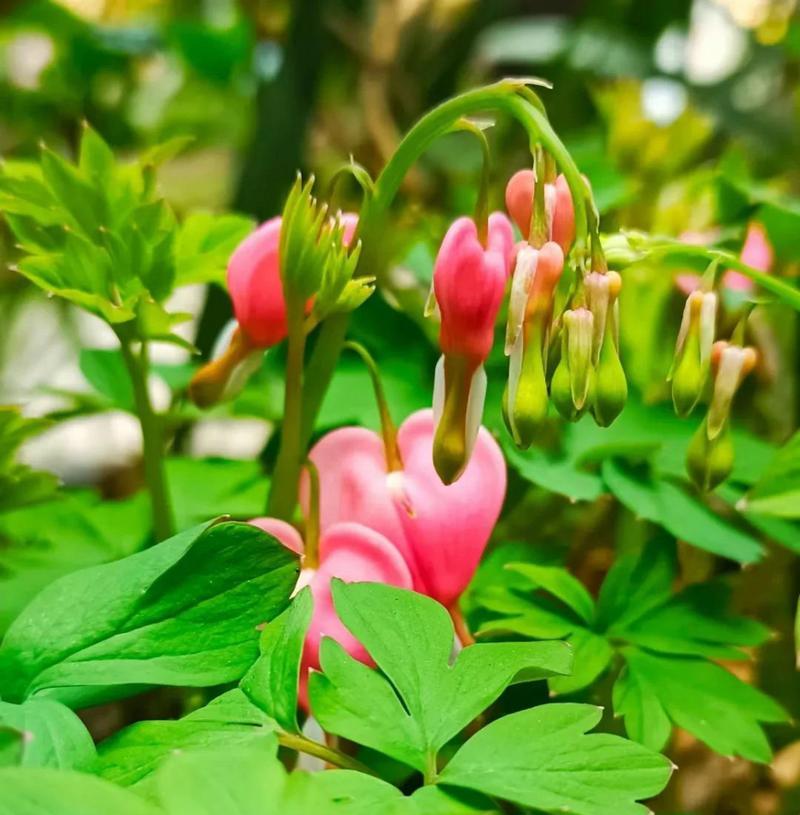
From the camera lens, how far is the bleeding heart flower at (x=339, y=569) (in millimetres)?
502

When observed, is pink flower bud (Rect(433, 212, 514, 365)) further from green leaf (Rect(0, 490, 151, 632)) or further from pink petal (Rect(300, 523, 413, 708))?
green leaf (Rect(0, 490, 151, 632))

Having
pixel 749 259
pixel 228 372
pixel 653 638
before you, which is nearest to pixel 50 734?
pixel 228 372

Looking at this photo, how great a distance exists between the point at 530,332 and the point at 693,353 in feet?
0.34

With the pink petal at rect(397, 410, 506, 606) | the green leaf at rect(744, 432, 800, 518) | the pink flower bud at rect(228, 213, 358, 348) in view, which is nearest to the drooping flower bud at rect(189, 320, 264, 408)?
the pink flower bud at rect(228, 213, 358, 348)

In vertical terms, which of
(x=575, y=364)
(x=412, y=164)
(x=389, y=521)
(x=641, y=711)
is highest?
(x=412, y=164)

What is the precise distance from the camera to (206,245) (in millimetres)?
699

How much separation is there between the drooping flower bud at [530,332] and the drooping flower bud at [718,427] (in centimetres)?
13

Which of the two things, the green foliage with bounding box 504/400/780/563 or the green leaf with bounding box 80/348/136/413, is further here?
the green leaf with bounding box 80/348/136/413

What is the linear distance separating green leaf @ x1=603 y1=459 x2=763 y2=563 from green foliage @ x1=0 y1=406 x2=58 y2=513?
15.5 inches

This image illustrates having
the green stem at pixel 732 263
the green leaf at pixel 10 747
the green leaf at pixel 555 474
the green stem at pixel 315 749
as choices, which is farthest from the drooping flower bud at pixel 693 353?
the green leaf at pixel 10 747

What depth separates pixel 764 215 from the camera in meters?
0.82

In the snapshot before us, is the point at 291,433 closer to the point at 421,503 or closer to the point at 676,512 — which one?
the point at 421,503

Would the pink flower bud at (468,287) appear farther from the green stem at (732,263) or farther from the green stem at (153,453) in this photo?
the green stem at (153,453)

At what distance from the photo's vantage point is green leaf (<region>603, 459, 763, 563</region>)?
0.64 meters
